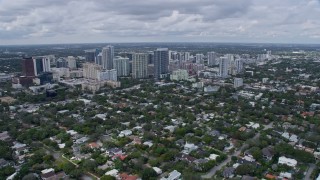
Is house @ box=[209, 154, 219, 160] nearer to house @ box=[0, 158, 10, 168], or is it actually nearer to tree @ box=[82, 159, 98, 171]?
tree @ box=[82, 159, 98, 171]

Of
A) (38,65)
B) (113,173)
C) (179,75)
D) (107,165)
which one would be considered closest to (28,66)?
(38,65)

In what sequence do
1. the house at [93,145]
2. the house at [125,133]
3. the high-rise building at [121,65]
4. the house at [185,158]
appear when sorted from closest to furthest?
the house at [185,158], the house at [93,145], the house at [125,133], the high-rise building at [121,65]

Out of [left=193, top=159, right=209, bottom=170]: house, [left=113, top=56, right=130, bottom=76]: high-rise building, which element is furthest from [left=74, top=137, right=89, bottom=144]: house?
[left=113, top=56, right=130, bottom=76]: high-rise building

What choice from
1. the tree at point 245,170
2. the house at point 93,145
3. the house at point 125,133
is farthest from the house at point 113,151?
the tree at point 245,170

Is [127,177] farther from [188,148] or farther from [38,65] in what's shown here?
[38,65]

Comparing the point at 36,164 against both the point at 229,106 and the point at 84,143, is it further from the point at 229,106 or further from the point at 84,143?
the point at 229,106

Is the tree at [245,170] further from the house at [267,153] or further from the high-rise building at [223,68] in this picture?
the high-rise building at [223,68]
